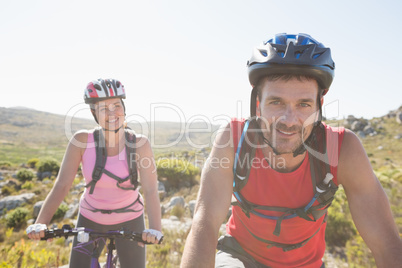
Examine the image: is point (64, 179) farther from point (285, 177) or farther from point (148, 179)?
point (285, 177)

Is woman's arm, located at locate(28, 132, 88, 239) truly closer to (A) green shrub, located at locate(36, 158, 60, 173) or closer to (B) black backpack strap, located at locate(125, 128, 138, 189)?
(B) black backpack strap, located at locate(125, 128, 138, 189)

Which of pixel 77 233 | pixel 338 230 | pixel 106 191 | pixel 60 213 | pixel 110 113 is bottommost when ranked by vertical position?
pixel 60 213

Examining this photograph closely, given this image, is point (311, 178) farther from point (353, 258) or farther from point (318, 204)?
point (353, 258)

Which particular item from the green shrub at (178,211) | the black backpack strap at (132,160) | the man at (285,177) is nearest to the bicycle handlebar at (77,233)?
the black backpack strap at (132,160)

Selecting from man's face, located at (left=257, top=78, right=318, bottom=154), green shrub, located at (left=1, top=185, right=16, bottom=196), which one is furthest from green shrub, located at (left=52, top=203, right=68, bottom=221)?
man's face, located at (left=257, top=78, right=318, bottom=154)

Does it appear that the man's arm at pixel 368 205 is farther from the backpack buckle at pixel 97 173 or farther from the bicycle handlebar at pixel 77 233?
the backpack buckle at pixel 97 173

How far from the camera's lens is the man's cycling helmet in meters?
2.10

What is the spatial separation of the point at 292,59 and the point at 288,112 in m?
0.56

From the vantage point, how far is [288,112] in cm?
199

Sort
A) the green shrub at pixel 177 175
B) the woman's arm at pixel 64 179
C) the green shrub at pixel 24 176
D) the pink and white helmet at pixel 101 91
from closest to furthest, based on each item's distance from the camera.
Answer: the woman's arm at pixel 64 179 → the pink and white helmet at pixel 101 91 → the green shrub at pixel 177 175 → the green shrub at pixel 24 176

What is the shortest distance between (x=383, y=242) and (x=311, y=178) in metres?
0.70

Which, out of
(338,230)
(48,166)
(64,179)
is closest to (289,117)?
(64,179)

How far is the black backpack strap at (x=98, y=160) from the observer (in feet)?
9.89

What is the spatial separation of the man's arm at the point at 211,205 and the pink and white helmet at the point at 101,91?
2.42 m
